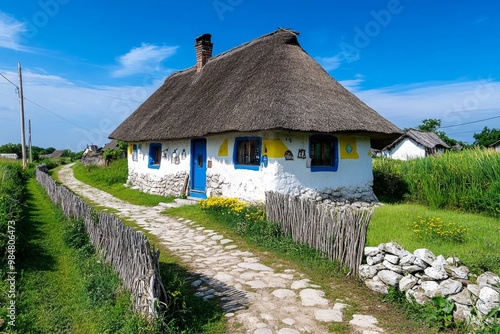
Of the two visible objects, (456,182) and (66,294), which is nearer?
(66,294)

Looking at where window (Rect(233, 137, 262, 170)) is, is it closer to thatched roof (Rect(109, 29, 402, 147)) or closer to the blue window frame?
thatched roof (Rect(109, 29, 402, 147))

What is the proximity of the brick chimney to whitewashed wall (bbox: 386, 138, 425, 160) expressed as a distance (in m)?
22.2

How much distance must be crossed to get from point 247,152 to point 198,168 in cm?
250

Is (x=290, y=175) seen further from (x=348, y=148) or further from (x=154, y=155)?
(x=154, y=155)

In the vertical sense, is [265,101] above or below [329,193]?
above

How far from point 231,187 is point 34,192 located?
30.5 ft

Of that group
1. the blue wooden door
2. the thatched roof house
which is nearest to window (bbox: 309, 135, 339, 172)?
the thatched roof house

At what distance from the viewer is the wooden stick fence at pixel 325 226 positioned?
4.46 meters

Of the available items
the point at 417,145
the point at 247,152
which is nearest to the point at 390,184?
the point at 247,152

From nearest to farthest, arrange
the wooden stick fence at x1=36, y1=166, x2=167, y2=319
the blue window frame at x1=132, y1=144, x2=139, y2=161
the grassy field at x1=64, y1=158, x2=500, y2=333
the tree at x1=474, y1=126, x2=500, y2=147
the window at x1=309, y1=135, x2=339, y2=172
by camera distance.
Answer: the wooden stick fence at x1=36, y1=166, x2=167, y2=319 < the grassy field at x1=64, y1=158, x2=500, y2=333 < the window at x1=309, y1=135, x2=339, y2=172 < the blue window frame at x1=132, y1=144, x2=139, y2=161 < the tree at x1=474, y1=126, x2=500, y2=147

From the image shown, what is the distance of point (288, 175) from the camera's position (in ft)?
29.3

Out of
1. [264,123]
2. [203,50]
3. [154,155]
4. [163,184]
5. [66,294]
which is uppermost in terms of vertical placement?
[203,50]

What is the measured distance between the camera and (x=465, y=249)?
5.09m

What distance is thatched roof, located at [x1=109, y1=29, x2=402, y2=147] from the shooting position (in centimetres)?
861
